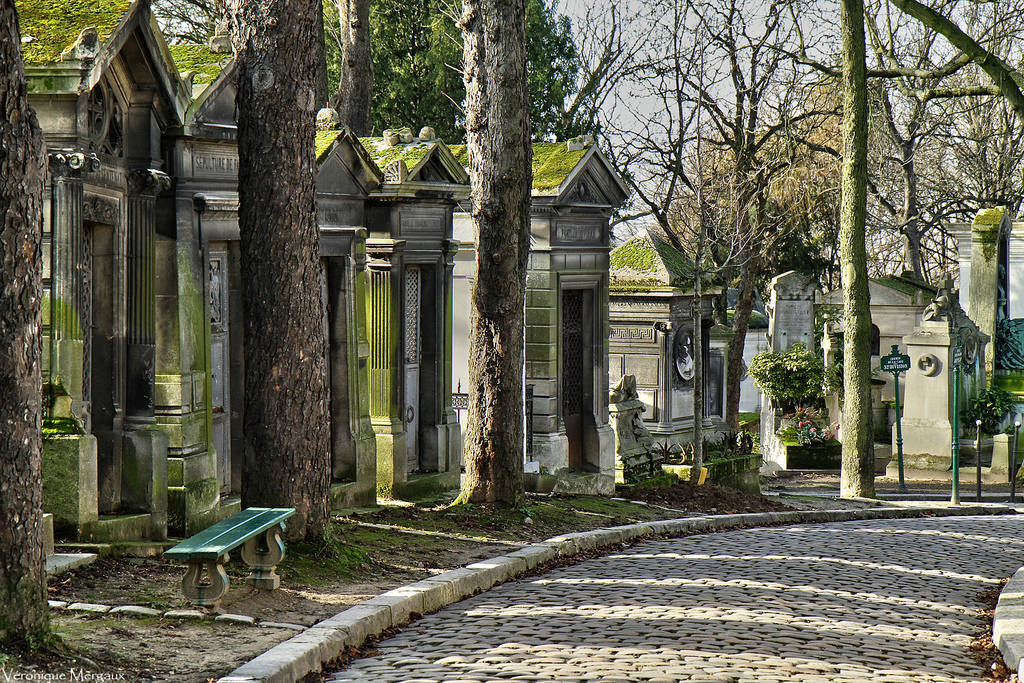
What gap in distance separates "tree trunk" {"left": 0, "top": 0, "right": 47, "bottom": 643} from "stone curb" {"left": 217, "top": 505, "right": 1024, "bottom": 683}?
3.11 ft

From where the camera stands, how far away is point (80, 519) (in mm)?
7922

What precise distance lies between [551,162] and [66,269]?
A: 24.2 ft

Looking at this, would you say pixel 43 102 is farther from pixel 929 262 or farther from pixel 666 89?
pixel 929 262

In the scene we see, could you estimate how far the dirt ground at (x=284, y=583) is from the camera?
5.56 metres

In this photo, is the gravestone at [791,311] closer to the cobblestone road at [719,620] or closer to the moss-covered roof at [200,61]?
the cobblestone road at [719,620]

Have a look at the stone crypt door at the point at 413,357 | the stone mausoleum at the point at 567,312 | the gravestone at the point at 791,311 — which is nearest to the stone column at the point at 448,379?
the stone crypt door at the point at 413,357

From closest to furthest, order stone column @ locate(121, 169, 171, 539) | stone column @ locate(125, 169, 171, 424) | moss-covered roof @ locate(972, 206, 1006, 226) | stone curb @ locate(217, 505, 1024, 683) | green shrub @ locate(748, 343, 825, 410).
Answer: stone curb @ locate(217, 505, 1024, 683) → stone column @ locate(121, 169, 171, 539) → stone column @ locate(125, 169, 171, 424) → moss-covered roof @ locate(972, 206, 1006, 226) → green shrub @ locate(748, 343, 825, 410)

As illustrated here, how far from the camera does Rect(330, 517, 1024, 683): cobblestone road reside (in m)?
6.04

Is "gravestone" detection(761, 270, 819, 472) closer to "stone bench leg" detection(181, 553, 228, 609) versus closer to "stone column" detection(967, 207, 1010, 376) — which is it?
"stone column" detection(967, 207, 1010, 376)

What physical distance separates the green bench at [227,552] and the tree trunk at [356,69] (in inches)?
436

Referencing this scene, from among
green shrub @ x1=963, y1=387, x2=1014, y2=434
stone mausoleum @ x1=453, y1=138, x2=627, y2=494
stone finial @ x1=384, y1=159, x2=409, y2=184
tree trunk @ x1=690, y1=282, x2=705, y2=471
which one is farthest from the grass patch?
green shrub @ x1=963, y1=387, x2=1014, y2=434

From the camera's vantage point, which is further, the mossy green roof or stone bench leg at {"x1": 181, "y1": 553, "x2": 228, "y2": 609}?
the mossy green roof

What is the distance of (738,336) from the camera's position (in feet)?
84.5

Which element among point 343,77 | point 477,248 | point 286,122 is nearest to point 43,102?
point 286,122
